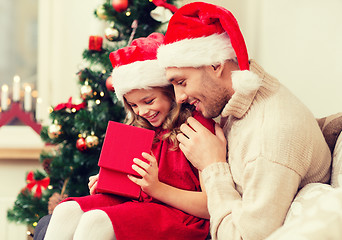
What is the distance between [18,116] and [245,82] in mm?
2117

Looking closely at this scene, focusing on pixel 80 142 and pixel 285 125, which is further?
pixel 80 142

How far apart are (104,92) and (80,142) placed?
27cm

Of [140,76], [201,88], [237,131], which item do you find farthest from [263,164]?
[140,76]

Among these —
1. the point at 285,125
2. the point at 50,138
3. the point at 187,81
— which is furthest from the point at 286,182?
the point at 50,138

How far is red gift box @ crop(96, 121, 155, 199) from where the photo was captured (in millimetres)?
1423

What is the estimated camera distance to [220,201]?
1.29 metres

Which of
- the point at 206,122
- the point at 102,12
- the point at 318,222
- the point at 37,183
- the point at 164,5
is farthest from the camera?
the point at 37,183

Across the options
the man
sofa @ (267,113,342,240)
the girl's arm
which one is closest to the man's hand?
the man

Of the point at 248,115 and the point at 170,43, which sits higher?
the point at 170,43

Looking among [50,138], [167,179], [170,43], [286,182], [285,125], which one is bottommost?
[50,138]

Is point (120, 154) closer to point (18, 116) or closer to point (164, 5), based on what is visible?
point (164, 5)

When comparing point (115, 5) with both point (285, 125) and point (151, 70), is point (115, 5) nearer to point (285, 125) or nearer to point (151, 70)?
point (151, 70)

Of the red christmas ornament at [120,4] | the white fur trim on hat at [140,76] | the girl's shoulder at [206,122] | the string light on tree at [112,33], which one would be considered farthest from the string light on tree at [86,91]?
the girl's shoulder at [206,122]

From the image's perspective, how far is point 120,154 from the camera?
4.69 ft
